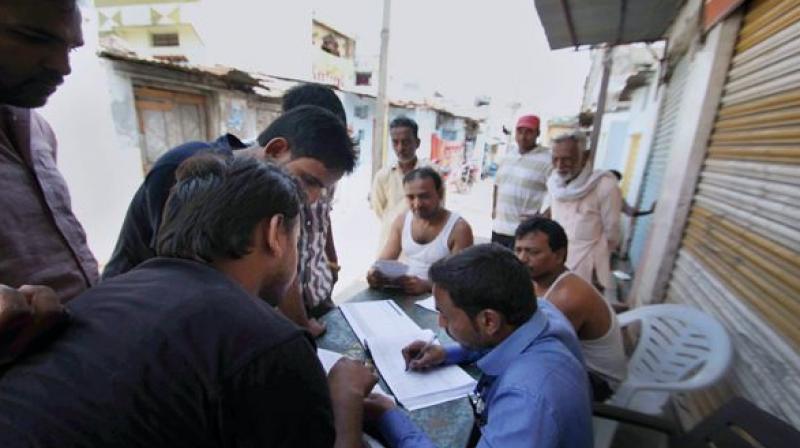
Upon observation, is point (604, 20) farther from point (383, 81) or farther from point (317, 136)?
point (317, 136)

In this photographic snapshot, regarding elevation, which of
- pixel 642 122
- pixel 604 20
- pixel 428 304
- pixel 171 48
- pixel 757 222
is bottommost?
pixel 428 304

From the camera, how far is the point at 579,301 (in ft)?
6.04

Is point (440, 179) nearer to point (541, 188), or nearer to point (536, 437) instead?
point (541, 188)

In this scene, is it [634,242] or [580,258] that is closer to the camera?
[580,258]

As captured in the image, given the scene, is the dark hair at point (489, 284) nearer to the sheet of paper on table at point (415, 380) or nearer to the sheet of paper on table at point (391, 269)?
the sheet of paper on table at point (415, 380)

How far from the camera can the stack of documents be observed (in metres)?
1.43

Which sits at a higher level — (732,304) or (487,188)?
(732,304)

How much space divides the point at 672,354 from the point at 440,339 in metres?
1.33

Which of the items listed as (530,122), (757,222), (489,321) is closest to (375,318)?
(489,321)

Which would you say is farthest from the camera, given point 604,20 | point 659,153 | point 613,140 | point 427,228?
point 613,140

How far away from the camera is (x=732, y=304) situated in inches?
77.4

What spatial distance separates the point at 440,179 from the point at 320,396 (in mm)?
2152

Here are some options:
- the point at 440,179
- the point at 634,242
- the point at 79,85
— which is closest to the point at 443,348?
the point at 440,179

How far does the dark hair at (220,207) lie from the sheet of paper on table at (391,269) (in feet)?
4.93
